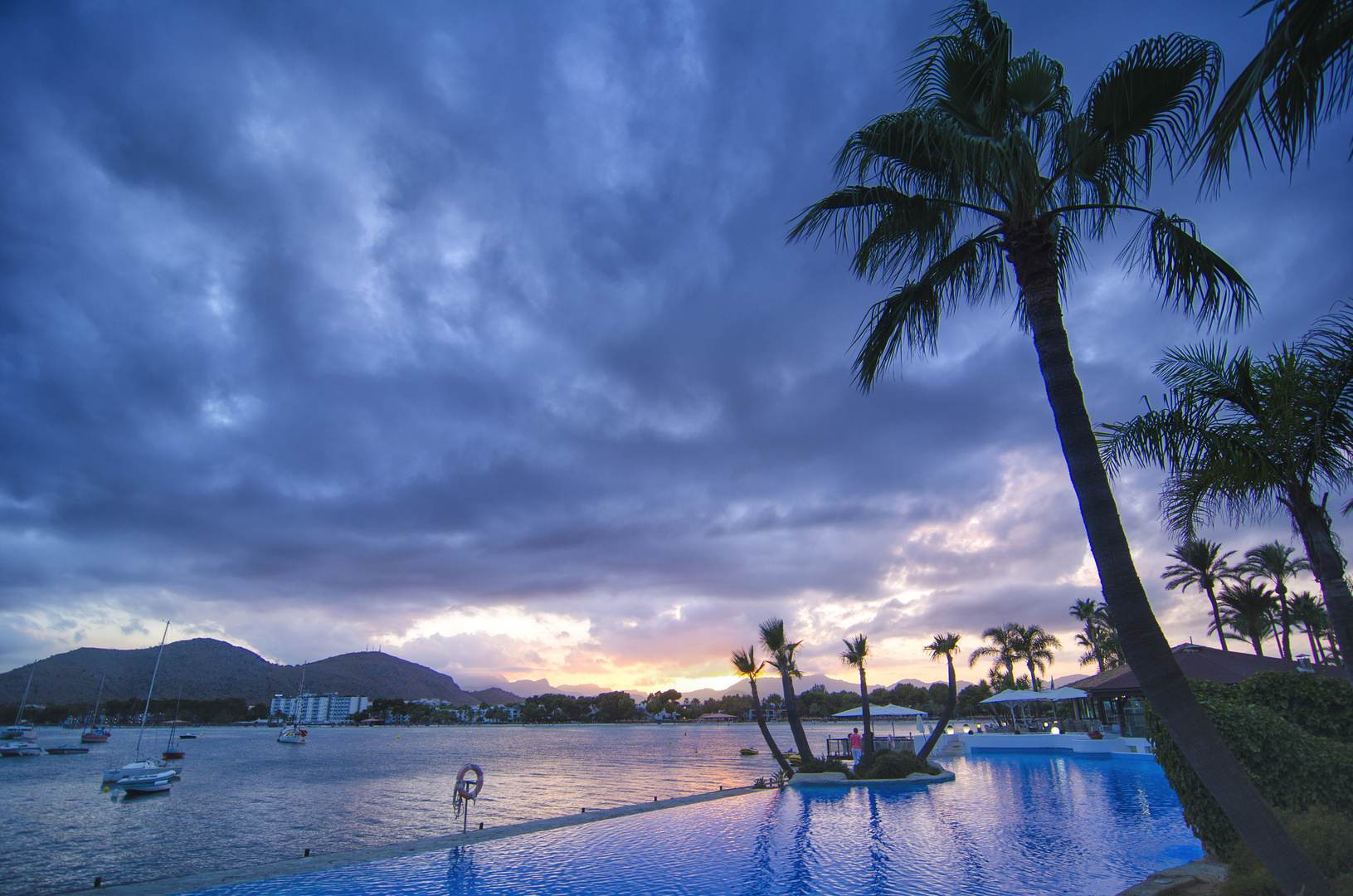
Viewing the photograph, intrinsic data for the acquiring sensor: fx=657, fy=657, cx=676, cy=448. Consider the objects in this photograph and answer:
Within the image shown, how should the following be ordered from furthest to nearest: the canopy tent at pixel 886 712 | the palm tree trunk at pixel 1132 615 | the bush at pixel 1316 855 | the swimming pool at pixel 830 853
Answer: the canopy tent at pixel 886 712 < the swimming pool at pixel 830 853 < the bush at pixel 1316 855 < the palm tree trunk at pixel 1132 615

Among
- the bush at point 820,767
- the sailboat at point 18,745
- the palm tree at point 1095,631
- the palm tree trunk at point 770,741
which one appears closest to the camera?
the bush at point 820,767

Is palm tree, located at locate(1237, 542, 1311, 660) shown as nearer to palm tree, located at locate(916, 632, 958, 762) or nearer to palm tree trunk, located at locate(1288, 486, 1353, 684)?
palm tree, located at locate(916, 632, 958, 762)

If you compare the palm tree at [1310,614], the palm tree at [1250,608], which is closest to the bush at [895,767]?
the palm tree at [1250,608]

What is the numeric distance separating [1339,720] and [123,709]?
254341mm

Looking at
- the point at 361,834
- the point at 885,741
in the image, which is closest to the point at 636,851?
the point at 361,834

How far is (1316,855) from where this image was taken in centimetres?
621

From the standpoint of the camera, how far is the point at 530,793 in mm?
42000

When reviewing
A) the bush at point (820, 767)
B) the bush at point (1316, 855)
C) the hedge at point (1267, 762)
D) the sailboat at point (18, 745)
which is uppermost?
the hedge at point (1267, 762)

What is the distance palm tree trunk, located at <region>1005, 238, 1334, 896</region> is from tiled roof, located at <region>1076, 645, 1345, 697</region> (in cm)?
2502

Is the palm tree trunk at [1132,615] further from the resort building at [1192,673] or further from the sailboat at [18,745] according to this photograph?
the sailboat at [18,745]

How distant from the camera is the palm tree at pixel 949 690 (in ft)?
87.8

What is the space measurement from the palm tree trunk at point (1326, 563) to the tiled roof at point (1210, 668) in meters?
20.9

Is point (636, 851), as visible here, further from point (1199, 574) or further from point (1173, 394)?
point (1199, 574)

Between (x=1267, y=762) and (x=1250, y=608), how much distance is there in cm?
4450
